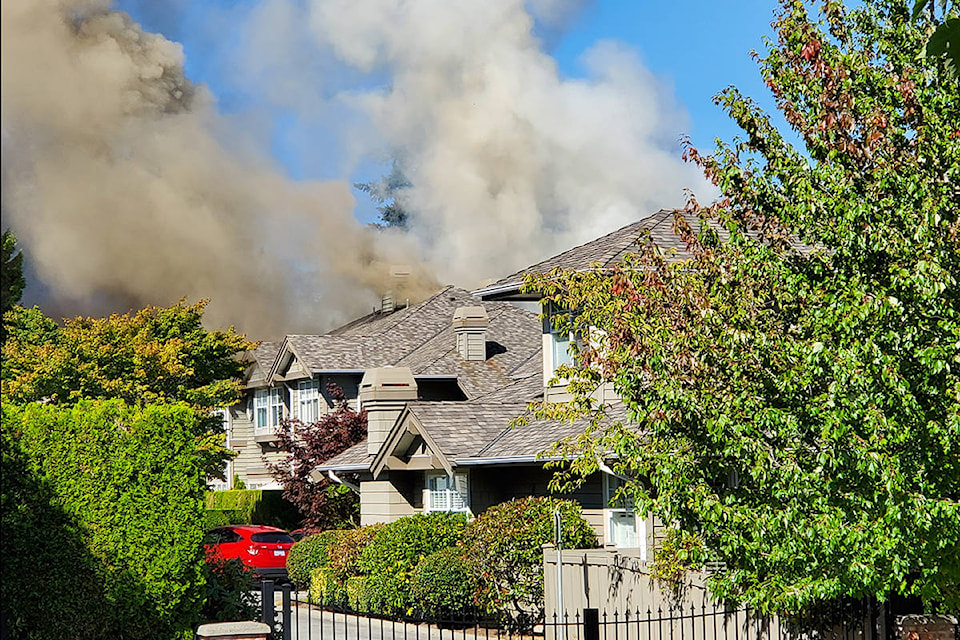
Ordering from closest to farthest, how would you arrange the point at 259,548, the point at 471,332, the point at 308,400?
the point at 259,548 < the point at 471,332 < the point at 308,400

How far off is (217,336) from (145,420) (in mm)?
26562

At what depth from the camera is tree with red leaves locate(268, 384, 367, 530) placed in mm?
32438

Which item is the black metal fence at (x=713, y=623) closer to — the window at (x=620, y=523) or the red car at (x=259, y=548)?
the window at (x=620, y=523)

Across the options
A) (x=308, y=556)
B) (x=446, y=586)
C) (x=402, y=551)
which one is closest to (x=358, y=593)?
(x=402, y=551)

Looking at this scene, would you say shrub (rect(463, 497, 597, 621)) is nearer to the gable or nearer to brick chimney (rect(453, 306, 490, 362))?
the gable

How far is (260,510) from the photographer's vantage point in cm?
4122

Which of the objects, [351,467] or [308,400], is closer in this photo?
[351,467]

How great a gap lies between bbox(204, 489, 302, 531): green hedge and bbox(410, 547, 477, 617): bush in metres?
20.6

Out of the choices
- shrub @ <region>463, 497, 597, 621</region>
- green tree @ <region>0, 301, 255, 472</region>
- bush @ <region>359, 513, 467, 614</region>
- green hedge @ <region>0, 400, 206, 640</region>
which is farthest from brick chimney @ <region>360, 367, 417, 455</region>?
green hedge @ <region>0, 400, 206, 640</region>

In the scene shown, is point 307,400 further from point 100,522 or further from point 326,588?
point 100,522

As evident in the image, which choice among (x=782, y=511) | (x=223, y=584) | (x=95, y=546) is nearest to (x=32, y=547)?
(x=95, y=546)

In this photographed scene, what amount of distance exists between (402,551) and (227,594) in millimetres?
8489

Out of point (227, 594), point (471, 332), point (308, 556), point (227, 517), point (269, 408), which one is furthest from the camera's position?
point (269, 408)

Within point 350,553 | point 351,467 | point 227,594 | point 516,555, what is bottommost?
point 350,553
